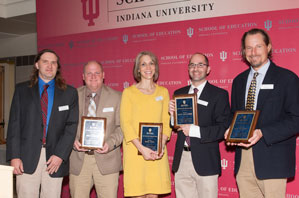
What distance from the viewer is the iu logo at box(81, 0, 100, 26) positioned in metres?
4.93

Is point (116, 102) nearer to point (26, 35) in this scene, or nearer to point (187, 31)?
point (187, 31)

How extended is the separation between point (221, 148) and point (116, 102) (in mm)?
1588

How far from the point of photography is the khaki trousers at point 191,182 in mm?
3182

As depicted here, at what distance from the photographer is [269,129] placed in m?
2.75

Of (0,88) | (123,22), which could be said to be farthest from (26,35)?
(123,22)

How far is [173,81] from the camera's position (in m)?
4.36

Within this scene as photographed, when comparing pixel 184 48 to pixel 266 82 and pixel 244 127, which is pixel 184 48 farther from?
pixel 244 127

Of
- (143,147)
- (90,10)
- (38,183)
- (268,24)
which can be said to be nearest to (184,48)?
(268,24)

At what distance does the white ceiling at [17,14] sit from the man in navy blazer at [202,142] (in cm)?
459

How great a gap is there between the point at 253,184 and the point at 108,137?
5.42ft

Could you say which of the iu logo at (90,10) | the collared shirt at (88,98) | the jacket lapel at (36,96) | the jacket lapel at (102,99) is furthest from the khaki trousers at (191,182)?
the iu logo at (90,10)

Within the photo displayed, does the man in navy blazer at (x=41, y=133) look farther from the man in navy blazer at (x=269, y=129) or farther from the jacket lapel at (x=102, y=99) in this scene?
the man in navy blazer at (x=269, y=129)

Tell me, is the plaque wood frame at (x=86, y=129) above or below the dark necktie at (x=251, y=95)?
below

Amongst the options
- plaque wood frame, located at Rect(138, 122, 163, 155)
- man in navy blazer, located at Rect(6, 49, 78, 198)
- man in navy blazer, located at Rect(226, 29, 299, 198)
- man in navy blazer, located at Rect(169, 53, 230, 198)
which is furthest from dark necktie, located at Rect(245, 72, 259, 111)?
man in navy blazer, located at Rect(6, 49, 78, 198)
